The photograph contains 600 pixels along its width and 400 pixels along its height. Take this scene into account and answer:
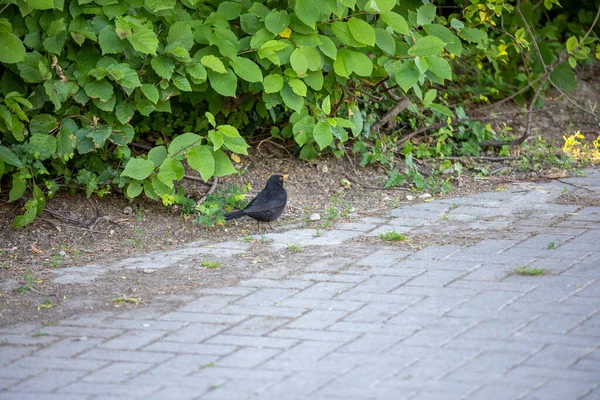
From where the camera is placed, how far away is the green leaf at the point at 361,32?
608 centimetres

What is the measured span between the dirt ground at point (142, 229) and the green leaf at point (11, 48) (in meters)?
1.36

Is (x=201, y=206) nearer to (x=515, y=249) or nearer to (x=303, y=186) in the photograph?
(x=303, y=186)

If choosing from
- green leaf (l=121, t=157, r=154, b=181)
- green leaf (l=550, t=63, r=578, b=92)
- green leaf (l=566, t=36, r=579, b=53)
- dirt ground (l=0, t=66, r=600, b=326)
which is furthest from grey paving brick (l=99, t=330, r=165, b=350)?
green leaf (l=550, t=63, r=578, b=92)

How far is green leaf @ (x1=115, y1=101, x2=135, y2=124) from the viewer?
6.04m

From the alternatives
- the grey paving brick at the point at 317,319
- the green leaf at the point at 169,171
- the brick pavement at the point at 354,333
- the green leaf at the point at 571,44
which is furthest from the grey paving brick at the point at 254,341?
the green leaf at the point at 571,44

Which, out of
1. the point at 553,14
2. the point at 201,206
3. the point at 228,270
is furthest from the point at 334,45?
the point at 553,14

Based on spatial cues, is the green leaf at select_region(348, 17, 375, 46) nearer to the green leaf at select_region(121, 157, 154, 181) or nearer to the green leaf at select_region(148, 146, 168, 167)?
the green leaf at select_region(148, 146, 168, 167)

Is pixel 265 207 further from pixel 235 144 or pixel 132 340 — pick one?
pixel 132 340

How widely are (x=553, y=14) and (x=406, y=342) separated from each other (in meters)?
7.92

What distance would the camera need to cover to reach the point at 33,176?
20.0 ft

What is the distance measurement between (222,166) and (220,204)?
686 millimetres

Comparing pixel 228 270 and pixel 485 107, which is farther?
pixel 485 107

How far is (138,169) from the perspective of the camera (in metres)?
5.90

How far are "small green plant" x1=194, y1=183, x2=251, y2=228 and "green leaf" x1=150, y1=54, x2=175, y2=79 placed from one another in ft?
3.42
